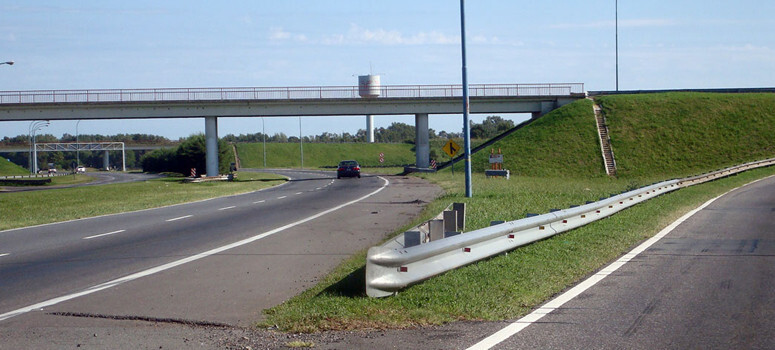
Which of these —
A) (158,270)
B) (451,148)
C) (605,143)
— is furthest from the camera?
(605,143)

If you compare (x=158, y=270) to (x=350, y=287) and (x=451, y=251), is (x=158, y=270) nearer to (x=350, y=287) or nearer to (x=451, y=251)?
(x=350, y=287)

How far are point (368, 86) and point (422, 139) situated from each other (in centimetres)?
679

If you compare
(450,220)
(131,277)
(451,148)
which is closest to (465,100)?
(450,220)

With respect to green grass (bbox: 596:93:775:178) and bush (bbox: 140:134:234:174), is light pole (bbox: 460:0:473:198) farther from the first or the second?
bush (bbox: 140:134:234:174)

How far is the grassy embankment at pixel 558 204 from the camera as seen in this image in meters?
7.75

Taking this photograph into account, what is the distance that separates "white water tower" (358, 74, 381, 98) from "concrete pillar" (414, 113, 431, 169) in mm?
4276

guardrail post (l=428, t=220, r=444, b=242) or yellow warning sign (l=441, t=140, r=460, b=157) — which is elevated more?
yellow warning sign (l=441, t=140, r=460, b=157)

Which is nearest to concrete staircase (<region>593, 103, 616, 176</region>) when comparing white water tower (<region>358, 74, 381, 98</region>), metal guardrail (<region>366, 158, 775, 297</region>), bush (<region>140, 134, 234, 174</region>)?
white water tower (<region>358, 74, 381, 98</region>)

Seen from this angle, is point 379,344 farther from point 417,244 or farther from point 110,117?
point 110,117

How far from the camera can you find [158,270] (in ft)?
37.5

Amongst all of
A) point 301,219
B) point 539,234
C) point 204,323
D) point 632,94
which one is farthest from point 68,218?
point 632,94

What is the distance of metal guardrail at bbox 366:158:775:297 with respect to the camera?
26.3ft

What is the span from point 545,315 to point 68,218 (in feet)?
60.5

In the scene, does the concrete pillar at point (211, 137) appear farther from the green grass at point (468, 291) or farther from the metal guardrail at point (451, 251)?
the green grass at point (468, 291)
